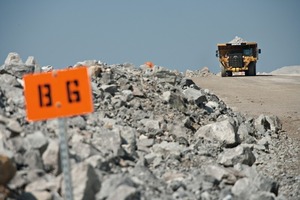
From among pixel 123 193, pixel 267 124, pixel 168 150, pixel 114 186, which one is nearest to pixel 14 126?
pixel 114 186

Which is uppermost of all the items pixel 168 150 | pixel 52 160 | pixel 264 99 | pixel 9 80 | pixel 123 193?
pixel 9 80

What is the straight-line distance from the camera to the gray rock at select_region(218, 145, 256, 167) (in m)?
6.36

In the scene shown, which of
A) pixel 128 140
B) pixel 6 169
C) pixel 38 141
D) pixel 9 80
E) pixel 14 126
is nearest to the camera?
pixel 6 169

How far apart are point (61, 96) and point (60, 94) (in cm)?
2

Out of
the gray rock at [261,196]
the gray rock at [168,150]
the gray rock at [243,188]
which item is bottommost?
the gray rock at [261,196]

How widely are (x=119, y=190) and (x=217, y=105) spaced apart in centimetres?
659

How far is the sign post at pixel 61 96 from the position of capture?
3.46 meters

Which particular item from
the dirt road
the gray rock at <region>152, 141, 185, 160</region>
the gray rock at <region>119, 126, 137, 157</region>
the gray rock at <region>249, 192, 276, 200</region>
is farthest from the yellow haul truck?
the gray rock at <region>249, 192, 276, 200</region>

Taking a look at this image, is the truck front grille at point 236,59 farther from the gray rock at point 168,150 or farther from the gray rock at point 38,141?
the gray rock at point 38,141

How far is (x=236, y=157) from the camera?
6.51 m

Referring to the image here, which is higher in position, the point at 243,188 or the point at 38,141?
the point at 38,141

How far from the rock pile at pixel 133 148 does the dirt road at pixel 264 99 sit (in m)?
2.82

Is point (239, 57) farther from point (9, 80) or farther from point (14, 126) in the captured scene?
point (14, 126)

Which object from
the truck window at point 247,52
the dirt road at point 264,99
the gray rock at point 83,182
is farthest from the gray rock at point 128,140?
the truck window at point 247,52
